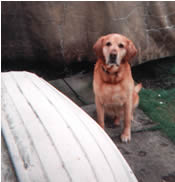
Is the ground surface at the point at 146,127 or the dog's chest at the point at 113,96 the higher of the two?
the dog's chest at the point at 113,96

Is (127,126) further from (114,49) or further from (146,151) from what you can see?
(114,49)

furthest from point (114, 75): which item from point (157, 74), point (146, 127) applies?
point (157, 74)

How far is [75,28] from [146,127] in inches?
70.8

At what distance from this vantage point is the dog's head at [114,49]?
2283 mm

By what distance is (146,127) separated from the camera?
2.77m

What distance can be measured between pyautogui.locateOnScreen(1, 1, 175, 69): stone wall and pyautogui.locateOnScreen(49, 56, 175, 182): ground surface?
34 centimetres

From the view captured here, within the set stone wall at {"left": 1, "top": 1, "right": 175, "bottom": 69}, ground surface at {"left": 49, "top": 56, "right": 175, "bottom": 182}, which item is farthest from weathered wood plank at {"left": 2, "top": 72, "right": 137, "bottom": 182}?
stone wall at {"left": 1, "top": 1, "right": 175, "bottom": 69}

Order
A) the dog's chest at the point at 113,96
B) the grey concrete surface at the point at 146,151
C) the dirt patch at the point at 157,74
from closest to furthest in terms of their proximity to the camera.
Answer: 1. the grey concrete surface at the point at 146,151
2. the dog's chest at the point at 113,96
3. the dirt patch at the point at 157,74

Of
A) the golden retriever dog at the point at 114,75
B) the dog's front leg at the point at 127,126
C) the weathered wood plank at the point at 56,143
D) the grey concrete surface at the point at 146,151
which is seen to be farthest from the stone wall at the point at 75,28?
the weathered wood plank at the point at 56,143

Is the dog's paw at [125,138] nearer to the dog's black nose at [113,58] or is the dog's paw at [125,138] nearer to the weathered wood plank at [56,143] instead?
the dog's black nose at [113,58]

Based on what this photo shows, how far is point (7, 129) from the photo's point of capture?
120 centimetres

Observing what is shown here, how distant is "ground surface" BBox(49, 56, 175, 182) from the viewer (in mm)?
2215

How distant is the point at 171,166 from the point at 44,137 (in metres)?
1.48

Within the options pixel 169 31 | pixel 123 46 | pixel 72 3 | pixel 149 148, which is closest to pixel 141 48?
pixel 169 31
